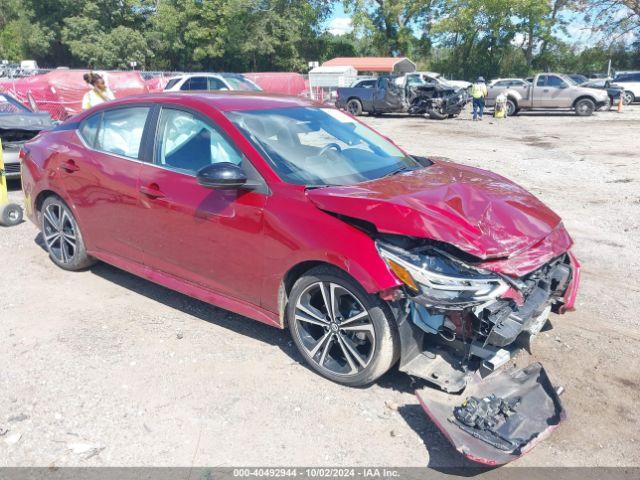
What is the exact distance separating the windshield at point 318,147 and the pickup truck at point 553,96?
2151cm

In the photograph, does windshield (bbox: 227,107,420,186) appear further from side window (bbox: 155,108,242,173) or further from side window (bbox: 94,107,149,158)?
side window (bbox: 94,107,149,158)

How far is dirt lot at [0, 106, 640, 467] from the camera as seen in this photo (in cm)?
316

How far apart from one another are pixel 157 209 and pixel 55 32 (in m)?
54.5

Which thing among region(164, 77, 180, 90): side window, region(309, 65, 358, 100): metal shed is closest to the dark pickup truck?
region(309, 65, 358, 100): metal shed

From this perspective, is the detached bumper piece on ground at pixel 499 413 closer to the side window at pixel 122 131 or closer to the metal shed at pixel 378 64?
the side window at pixel 122 131

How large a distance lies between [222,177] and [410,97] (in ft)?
69.2

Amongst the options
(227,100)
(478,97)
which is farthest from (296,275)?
(478,97)

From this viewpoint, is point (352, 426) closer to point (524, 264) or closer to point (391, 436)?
point (391, 436)

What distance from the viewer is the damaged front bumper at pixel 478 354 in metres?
3.13

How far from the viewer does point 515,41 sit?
152 ft

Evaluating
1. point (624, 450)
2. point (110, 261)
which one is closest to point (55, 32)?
point (110, 261)

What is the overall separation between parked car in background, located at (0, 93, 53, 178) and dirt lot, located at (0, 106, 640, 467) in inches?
141

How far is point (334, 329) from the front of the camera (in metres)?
3.69

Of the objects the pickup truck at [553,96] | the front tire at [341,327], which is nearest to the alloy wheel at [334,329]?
the front tire at [341,327]
